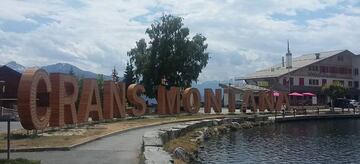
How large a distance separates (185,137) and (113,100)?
1164 centimetres

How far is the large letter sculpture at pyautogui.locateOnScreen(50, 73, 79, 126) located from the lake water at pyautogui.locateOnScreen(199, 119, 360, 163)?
30.6 ft

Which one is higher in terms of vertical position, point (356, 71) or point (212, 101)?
point (356, 71)

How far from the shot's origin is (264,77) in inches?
4493

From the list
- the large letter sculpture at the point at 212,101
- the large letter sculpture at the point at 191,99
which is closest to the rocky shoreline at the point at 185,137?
the large letter sculpture at the point at 212,101

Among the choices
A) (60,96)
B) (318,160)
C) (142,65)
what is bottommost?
(318,160)

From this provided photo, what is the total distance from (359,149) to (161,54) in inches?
1755

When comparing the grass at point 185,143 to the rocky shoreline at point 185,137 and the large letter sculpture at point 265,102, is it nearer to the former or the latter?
the rocky shoreline at point 185,137

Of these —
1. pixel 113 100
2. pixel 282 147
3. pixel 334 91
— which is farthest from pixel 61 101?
pixel 334 91

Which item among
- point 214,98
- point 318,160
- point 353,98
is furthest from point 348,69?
point 318,160

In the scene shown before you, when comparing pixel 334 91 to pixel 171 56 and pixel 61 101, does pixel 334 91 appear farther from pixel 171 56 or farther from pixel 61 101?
pixel 61 101

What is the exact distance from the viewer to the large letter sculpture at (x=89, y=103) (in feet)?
131

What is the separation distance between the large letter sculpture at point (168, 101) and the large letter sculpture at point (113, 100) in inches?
333

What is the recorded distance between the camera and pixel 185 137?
38.1m

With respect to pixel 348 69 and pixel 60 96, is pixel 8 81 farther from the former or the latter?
pixel 348 69
